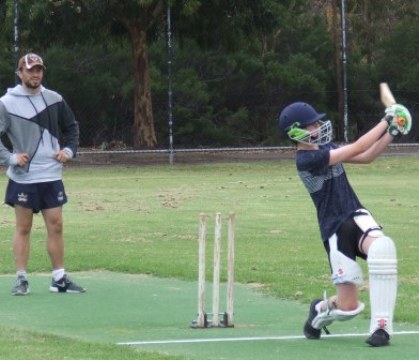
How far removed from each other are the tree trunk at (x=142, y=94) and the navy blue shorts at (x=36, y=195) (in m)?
24.1

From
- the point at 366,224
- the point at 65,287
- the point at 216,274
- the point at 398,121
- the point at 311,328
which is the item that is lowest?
the point at 65,287

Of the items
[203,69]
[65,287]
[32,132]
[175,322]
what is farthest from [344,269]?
[203,69]

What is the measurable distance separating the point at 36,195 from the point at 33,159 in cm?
33

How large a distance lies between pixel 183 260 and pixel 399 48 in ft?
89.2

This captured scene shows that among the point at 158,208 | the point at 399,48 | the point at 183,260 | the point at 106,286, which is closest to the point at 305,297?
the point at 106,286

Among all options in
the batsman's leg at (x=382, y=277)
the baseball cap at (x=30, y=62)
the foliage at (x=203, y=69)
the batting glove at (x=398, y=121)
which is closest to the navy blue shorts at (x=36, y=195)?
the baseball cap at (x=30, y=62)

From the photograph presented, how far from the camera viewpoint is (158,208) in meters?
20.5

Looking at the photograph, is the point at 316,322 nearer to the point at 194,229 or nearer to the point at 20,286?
the point at 20,286

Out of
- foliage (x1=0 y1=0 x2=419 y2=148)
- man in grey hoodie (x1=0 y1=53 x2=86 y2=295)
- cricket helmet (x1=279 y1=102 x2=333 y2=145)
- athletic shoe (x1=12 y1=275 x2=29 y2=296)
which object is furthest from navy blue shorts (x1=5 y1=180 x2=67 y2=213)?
foliage (x1=0 y1=0 x2=419 y2=148)

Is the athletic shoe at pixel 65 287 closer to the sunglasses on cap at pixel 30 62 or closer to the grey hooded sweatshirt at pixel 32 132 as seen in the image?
the grey hooded sweatshirt at pixel 32 132

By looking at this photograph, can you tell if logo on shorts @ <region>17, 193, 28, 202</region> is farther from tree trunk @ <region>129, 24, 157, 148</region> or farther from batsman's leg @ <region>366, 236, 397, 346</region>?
tree trunk @ <region>129, 24, 157, 148</region>

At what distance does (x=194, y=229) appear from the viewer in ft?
55.7

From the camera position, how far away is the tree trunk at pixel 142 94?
34.9 meters

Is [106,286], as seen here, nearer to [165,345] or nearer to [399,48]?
[165,345]
